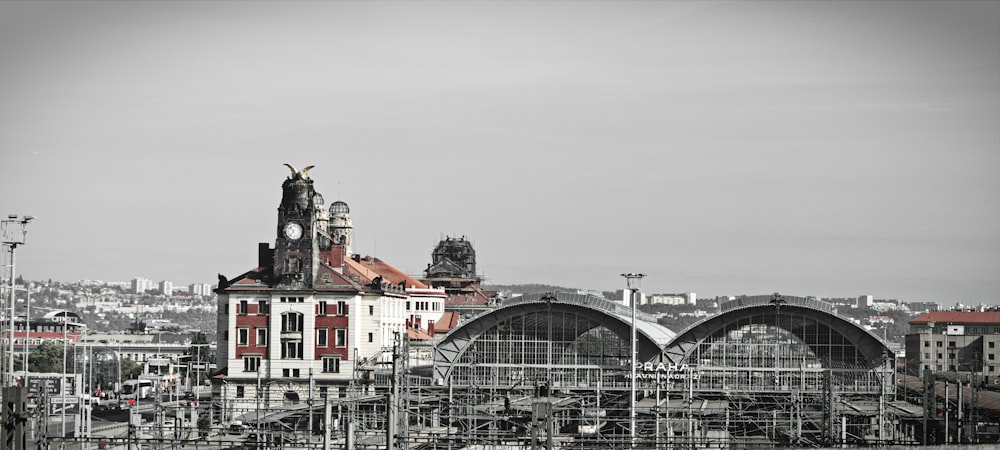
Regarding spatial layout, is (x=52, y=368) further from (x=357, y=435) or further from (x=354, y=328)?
(x=357, y=435)

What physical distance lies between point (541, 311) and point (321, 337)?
17.8 meters

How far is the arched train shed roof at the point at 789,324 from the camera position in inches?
3755

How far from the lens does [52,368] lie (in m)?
167

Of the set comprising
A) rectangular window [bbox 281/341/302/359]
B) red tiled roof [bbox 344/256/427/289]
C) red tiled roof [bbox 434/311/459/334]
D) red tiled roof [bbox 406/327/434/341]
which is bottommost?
rectangular window [bbox 281/341/302/359]

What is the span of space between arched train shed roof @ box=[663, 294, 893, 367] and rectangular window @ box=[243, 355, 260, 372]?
95.5 ft

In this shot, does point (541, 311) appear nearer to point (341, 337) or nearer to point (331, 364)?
point (341, 337)

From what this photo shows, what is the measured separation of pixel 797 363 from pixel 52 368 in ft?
319

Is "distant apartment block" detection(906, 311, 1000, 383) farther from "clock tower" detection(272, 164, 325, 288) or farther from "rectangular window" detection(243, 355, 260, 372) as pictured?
"rectangular window" detection(243, 355, 260, 372)

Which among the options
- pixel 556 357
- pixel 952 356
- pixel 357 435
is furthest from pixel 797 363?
pixel 952 356

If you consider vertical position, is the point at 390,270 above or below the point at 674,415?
above

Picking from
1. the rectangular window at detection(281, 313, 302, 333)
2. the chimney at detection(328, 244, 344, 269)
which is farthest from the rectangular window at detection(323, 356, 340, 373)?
the chimney at detection(328, 244, 344, 269)

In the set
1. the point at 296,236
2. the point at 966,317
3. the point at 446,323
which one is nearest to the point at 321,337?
the point at 296,236

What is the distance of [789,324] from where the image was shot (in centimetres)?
9681

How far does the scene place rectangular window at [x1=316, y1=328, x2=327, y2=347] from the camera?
109m
